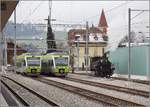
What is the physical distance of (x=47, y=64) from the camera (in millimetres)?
58594

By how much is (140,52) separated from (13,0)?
103ft

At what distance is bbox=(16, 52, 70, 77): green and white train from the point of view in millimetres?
54309

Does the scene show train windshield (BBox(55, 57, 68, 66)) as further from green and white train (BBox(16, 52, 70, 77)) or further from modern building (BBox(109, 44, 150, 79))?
modern building (BBox(109, 44, 150, 79))

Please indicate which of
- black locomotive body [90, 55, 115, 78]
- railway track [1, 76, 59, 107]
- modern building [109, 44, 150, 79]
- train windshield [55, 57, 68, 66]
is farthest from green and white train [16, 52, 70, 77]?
railway track [1, 76, 59, 107]

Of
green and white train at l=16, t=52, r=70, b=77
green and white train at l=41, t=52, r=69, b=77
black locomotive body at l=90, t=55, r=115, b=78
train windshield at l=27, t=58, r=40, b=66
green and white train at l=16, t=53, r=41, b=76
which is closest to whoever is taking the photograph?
black locomotive body at l=90, t=55, r=115, b=78

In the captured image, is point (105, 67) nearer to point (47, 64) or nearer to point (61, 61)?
point (61, 61)

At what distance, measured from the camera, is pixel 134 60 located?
5078 centimetres

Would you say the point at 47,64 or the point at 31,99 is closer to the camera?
the point at 31,99

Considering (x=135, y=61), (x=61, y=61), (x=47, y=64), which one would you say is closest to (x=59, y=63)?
(x=61, y=61)

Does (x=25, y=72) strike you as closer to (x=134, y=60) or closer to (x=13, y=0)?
(x=134, y=60)

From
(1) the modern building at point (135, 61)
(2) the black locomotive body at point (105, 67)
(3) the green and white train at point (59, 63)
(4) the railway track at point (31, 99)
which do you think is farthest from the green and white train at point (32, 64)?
(4) the railway track at point (31, 99)

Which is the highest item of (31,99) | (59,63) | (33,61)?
(33,61)

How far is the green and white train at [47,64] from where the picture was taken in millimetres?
54309

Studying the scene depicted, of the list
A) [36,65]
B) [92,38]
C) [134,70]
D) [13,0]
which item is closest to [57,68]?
[36,65]
